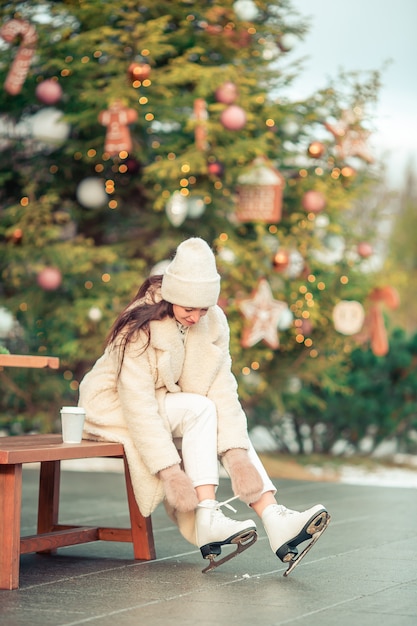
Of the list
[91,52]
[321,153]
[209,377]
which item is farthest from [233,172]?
[209,377]

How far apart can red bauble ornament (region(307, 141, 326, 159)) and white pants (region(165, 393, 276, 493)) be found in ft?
14.1

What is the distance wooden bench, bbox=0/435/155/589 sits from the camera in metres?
3.02

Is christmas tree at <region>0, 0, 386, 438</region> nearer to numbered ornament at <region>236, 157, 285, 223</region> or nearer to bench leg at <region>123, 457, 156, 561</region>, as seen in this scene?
numbered ornament at <region>236, 157, 285, 223</region>

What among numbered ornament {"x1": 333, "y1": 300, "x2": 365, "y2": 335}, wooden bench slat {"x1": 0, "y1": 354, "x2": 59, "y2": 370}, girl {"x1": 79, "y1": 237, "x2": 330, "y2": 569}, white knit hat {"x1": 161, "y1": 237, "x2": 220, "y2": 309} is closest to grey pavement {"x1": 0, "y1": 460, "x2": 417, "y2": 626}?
girl {"x1": 79, "y1": 237, "x2": 330, "y2": 569}

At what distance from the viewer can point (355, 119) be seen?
758 centimetres

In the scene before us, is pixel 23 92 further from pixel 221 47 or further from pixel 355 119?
pixel 355 119

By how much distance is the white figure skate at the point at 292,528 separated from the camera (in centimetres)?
309

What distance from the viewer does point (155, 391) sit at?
348cm

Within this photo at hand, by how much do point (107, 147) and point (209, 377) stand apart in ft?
12.1

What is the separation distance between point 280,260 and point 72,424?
4.14 m

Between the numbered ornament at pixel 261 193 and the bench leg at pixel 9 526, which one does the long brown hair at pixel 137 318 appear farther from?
the numbered ornament at pixel 261 193

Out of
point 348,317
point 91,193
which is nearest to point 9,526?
point 91,193

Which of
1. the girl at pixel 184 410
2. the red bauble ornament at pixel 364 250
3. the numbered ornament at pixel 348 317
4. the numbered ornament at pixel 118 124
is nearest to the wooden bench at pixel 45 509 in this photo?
the girl at pixel 184 410

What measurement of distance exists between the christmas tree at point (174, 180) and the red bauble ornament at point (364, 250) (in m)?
0.07
